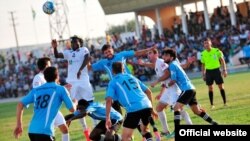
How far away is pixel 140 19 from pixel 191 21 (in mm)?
8437

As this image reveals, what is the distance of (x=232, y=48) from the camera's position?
4353cm

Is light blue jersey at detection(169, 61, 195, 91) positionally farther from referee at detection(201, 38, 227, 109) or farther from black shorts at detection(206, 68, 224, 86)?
black shorts at detection(206, 68, 224, 86)

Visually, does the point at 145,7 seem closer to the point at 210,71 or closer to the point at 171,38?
the point at 171,38

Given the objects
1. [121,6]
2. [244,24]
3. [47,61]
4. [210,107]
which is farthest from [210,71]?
[121,6]

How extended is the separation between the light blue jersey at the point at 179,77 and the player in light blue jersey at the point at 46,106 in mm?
4071

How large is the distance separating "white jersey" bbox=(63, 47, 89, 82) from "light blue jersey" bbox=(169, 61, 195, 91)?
7.45ft

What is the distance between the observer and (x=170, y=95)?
14906 millimetres

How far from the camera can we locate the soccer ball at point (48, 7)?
1819 cm

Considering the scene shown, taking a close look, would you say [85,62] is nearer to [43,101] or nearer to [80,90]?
[80,90]

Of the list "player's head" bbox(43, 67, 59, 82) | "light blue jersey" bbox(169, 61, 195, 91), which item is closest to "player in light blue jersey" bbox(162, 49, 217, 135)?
"light blue jersey" bbox(169, 61, 195, 91)

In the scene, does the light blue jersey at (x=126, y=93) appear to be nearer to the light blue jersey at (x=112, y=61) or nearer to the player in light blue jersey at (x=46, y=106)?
the player in light blue jersey at (x=46, y=106)

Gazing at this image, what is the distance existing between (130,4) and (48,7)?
39.1 meters

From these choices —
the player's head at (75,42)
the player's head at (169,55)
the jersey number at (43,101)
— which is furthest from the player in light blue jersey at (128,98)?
the player's head at (75,42)

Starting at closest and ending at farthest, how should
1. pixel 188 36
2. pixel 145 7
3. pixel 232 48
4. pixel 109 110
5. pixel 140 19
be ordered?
pixel 109 110
pixel 232 48
pixel 188 36
pixel 145 7
pixel 140 19
